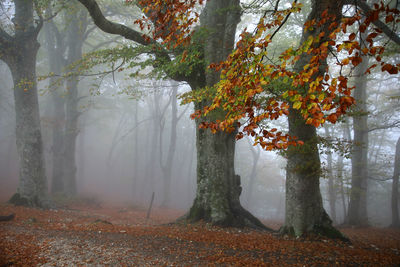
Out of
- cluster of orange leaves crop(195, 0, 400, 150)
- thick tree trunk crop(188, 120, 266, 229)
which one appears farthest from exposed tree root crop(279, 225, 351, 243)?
cluster of orange leaves crop(195, 0, 400, 150)

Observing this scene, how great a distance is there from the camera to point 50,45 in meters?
17.6

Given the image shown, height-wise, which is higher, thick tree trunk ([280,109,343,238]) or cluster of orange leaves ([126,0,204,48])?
cluster of orange leaves ([126,0,204,48])

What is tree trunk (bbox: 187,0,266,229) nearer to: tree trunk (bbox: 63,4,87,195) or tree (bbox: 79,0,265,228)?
tree (bbox: 79,0,265,228)

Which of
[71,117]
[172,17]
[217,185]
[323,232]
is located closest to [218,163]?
[217,185]

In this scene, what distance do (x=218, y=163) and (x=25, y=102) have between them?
28.9ft

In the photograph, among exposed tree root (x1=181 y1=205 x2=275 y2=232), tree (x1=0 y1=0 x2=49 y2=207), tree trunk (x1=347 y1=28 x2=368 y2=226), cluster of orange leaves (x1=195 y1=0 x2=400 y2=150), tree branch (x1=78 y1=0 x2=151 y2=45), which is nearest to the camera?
cluster of orange leaves (x1=195 y1=0 x2=400 y2=150)

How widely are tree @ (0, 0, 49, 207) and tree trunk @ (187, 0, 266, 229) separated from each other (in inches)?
285

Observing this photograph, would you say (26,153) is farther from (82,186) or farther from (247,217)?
(82,186)

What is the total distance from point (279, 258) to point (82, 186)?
2836 centimetres

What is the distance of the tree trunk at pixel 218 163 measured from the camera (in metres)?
7.69

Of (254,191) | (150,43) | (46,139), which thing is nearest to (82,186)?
(46,139)

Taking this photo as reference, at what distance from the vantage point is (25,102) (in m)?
10.4

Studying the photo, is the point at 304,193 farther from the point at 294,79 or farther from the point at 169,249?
the point at 294,79

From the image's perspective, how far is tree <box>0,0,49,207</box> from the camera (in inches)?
404
